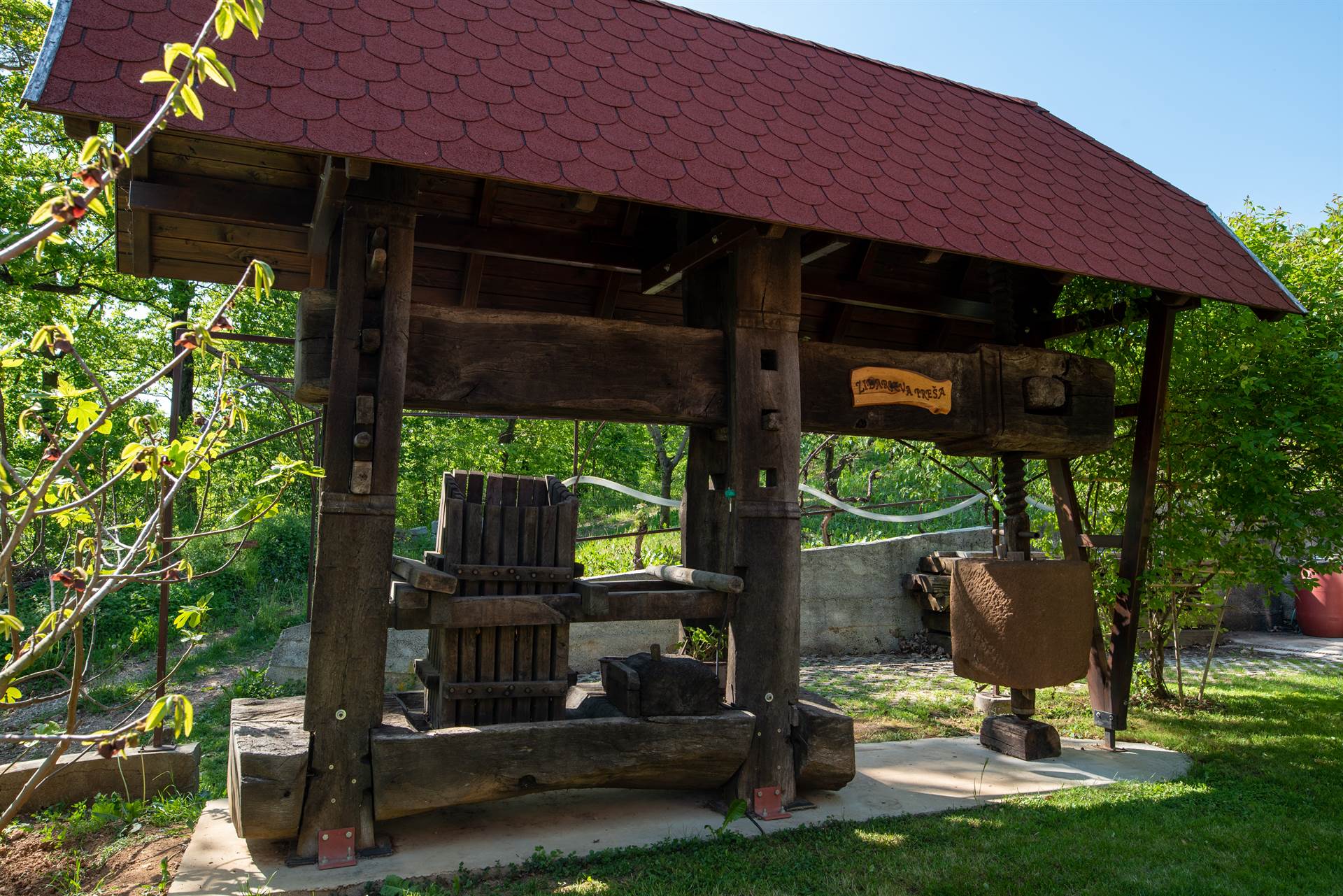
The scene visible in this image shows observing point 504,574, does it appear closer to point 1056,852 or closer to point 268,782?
point 268,782

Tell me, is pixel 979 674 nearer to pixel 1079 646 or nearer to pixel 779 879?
pixel 1079 646

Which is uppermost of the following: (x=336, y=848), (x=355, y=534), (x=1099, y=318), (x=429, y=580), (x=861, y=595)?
(x=1099, y=318)

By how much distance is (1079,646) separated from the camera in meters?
5.98

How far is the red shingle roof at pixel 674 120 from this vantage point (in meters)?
3.73

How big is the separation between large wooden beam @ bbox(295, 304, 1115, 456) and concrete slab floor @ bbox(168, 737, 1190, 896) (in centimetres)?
161

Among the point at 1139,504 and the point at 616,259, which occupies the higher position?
the point at 616,259

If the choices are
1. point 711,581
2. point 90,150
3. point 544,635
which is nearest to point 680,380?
point 711,581

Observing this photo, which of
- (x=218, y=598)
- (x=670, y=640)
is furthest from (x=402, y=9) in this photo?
(x=218, y=598)

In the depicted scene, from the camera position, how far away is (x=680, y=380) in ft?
15.9

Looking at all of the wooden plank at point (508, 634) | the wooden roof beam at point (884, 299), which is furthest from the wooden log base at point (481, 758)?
the wooden roof beam at point (884, 299)

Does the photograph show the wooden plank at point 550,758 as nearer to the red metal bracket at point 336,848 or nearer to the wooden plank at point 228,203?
the red metal bracket at point 336,848

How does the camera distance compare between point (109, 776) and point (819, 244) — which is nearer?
point (109, 776)

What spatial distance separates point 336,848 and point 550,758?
3.17 feet

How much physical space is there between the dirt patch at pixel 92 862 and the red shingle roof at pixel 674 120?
9.83 feet
